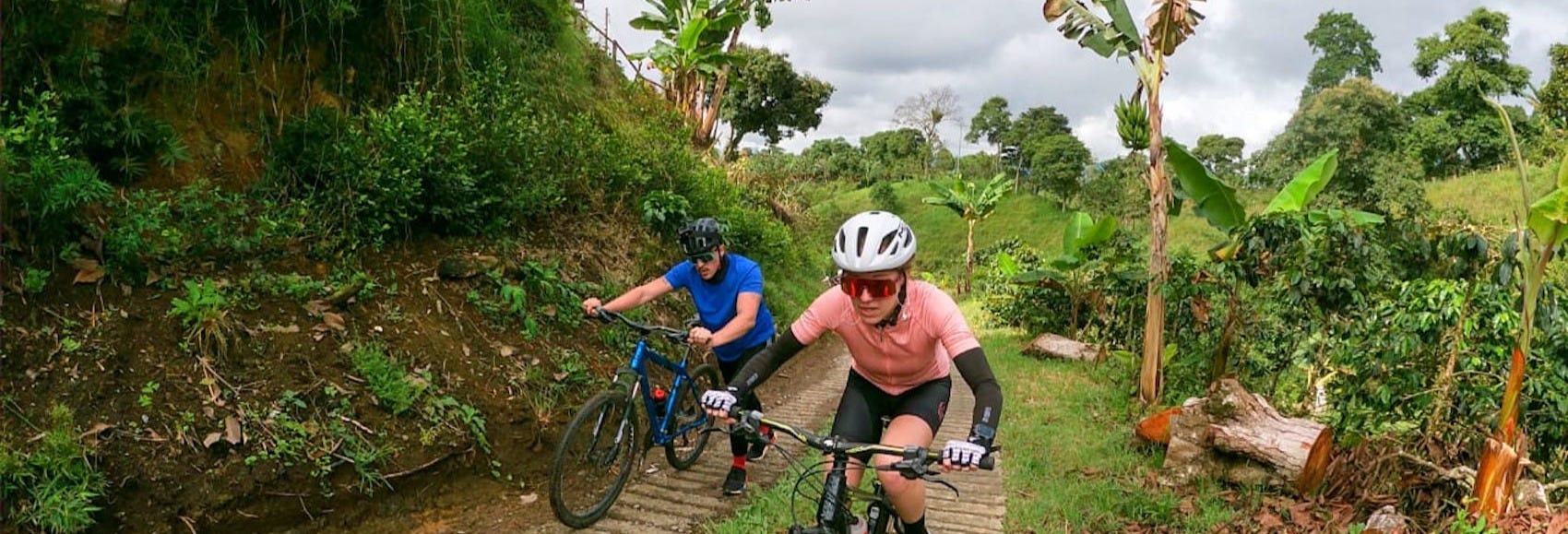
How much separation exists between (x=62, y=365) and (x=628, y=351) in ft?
12.9

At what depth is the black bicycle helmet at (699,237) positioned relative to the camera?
4883 mm

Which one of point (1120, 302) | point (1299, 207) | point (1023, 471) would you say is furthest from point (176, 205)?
point (1120, 302)

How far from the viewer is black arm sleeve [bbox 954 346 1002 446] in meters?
2.87

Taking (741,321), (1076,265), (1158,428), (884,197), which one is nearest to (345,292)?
(741,321)

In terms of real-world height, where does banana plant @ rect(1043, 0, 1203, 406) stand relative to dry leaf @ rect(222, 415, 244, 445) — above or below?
above

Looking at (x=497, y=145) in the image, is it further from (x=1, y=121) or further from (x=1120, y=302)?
(x=1120, y=302)

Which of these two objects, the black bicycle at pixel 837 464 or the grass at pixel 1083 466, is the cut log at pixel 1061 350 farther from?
the black bicycle at pixel 837 464

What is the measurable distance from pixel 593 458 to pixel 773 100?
37.5m

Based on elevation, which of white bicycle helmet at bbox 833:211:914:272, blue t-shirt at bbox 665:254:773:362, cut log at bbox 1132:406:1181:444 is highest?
white bicycle helmet at bbox 833:211:914:272

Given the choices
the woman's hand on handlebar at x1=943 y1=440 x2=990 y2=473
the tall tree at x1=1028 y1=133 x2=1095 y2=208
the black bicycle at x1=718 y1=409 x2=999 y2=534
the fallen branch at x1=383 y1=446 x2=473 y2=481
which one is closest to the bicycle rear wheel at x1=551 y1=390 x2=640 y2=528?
the fallen branch at x1=383 y1=446 x2=473 y2=481

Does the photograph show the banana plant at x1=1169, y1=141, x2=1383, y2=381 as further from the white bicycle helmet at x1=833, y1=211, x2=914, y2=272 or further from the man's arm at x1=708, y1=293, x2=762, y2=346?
the white bicycle helmet at x1=833, y1=211, x2=914, y2=272

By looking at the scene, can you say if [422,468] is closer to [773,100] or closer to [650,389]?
[650,389]

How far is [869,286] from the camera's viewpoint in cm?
299

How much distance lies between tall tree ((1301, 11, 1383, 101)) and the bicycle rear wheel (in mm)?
52594
